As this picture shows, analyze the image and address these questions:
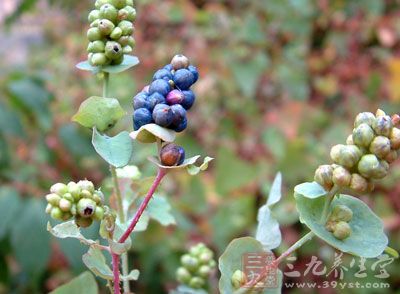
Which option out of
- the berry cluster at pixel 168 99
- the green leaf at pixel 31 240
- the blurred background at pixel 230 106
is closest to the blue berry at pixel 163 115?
the berry cluster at pixel 168 99

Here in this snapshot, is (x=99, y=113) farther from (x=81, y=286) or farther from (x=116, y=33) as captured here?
(x=81, y=286)

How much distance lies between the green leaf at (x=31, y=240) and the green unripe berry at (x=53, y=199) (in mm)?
938

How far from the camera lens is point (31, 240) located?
151cm

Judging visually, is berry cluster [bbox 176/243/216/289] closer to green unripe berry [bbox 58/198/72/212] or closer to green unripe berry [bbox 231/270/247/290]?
green unripe berry [bbox 231/270/247/290]

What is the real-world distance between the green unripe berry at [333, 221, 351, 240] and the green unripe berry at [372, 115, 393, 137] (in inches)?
4.4

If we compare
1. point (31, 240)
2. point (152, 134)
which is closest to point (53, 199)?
point (152, 134)

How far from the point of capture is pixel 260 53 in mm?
2725

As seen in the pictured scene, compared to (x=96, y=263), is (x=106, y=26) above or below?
above

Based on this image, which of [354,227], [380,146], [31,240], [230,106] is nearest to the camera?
Answer: [380,146]

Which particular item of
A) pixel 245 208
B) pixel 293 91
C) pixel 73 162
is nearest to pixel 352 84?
pixel 293 91

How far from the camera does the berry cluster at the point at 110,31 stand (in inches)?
27.7

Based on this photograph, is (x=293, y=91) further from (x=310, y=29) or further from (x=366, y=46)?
(x=366, y=46)

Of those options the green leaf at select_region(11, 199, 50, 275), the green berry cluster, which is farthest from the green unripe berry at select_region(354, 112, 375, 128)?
the green leaf at select_region(11, 199, 50, 275)

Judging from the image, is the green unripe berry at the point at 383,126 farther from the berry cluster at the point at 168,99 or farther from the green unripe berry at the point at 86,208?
the green unripe berry at the point at 86,208
